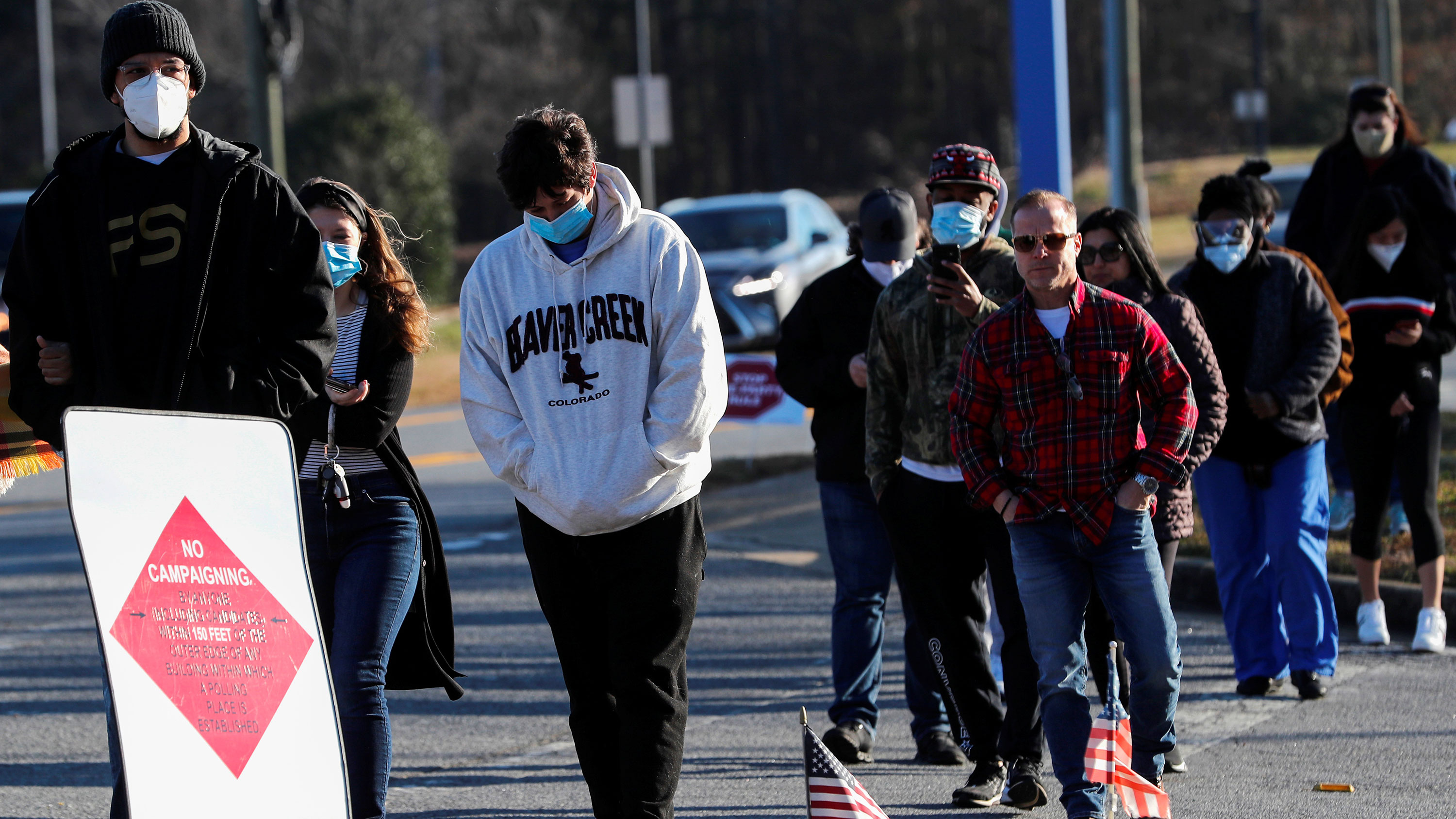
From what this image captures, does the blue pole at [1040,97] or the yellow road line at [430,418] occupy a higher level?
the blue pole at [1040,97]

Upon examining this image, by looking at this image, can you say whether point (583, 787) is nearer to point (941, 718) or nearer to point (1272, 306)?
point (941, 718)

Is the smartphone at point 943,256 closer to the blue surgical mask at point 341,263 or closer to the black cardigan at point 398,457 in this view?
the black cardigan at point 398,457

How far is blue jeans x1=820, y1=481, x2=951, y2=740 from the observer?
559 cm

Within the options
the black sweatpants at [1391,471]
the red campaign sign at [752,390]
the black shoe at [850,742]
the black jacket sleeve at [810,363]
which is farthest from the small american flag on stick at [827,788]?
the red campaign sign at [752,390]

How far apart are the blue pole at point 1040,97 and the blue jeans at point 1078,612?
4456 millimetres

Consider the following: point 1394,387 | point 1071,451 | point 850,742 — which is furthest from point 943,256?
point 1394,387

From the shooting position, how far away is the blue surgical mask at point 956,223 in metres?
4.93

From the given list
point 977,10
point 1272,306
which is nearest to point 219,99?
point 977,10

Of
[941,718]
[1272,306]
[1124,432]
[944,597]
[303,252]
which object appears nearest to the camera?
[303,252]

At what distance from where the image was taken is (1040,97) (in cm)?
884

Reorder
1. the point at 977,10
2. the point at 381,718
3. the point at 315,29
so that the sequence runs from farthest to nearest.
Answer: the point at 977,10 < the point at 315,29 < the point at 381,718

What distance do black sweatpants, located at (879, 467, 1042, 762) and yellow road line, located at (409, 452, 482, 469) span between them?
862cm

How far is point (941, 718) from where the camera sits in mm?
5594

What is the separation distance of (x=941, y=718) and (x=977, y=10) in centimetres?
5049
